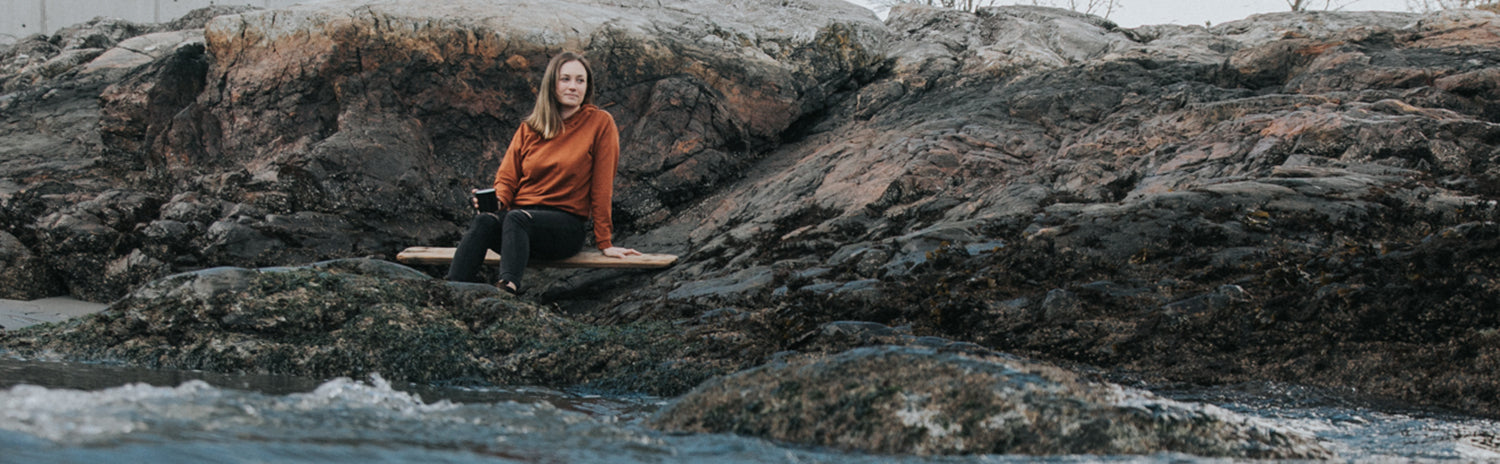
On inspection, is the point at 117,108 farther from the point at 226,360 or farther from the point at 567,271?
the point at 226,360

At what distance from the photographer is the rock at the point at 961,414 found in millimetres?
2387

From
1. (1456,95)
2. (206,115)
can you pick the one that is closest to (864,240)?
(1456,95)

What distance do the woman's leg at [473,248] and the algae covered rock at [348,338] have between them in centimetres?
99

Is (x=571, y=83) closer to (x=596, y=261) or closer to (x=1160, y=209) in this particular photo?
(x=596, y=261)

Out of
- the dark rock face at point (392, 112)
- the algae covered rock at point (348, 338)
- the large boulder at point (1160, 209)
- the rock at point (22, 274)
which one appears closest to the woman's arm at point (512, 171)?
the large boulder at point (1160, 209)

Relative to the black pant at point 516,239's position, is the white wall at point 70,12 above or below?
above

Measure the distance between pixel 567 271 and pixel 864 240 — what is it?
6.86 feet

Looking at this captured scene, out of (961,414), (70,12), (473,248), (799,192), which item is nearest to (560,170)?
(473,248)

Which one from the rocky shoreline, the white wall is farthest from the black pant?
the white wall

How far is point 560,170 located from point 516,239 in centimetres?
62

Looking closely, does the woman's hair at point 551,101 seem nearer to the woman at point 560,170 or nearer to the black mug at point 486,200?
the woman at point 560,170

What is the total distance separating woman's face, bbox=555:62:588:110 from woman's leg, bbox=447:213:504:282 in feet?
2.88

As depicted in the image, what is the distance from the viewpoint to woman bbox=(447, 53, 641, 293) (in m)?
5.98

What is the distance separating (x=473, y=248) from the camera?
5.71 meters
